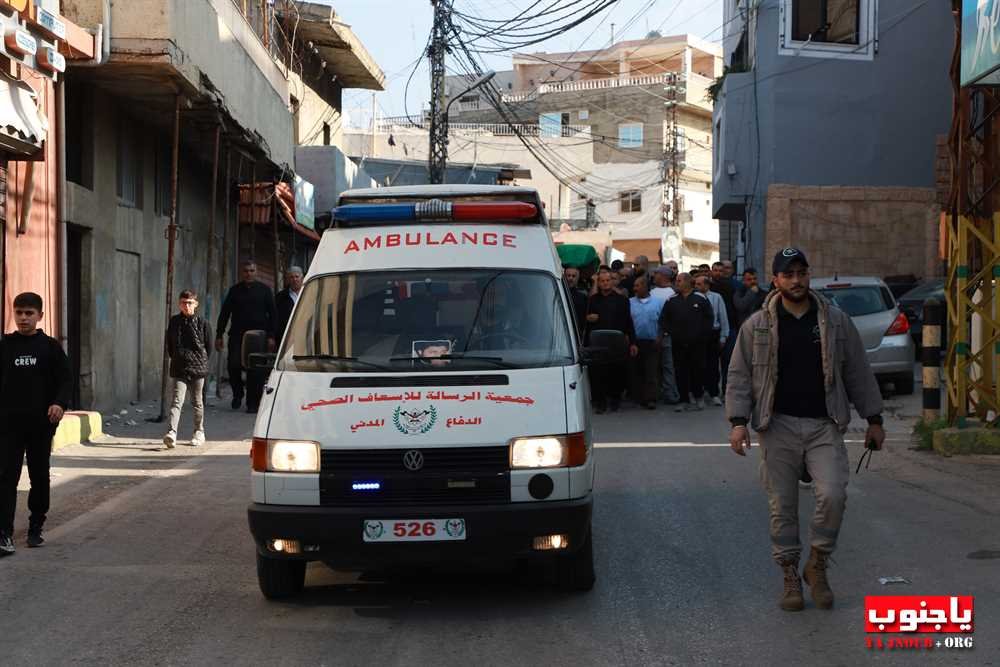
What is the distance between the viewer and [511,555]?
22.0 feet

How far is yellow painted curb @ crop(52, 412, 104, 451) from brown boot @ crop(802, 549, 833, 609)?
29.8ft

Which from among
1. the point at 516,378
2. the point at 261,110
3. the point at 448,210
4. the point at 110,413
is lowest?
→ the point at 110,413

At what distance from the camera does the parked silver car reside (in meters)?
18.3

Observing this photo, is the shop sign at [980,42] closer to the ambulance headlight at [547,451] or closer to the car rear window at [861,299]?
the ambulance headlight at [547,451]

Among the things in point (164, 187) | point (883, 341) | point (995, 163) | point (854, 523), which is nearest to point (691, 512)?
point (854, 523)

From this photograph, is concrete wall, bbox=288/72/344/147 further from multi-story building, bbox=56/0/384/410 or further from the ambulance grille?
the ambulance grille

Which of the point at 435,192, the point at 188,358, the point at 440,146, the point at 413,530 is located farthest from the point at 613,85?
the point at 413,530

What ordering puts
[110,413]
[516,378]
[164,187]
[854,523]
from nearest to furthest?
1. [516,378]
2. [854,523]
3. [110,413]
4. [164,187]

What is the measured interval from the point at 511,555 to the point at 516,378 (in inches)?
37.7

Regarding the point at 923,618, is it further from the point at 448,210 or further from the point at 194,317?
the point at 194,317

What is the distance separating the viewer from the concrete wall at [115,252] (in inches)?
674

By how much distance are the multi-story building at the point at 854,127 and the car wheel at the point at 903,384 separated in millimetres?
9423

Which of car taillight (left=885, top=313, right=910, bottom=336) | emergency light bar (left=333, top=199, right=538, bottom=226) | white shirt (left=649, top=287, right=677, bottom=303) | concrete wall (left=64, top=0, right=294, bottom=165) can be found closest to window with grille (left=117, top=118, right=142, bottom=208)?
concrete wall (left=64, top=0, right=294, bottom=165)

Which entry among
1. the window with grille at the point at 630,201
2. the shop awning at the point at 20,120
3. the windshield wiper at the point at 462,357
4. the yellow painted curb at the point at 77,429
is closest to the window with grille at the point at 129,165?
the shop awning at the point at 20,120
